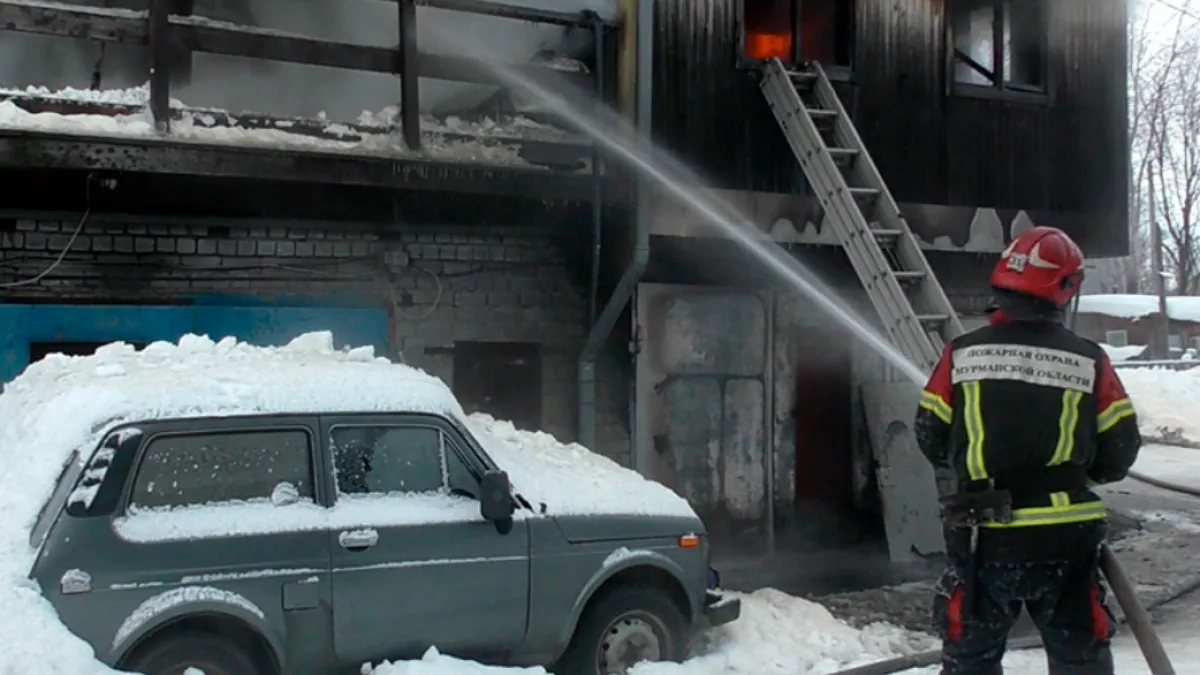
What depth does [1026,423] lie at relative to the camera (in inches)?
151

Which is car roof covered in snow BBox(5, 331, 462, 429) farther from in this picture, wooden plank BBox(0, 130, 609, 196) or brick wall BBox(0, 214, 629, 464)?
brick wall BBox(0, 214, 629, 464)

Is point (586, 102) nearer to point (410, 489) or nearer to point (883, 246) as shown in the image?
point (883, 246)

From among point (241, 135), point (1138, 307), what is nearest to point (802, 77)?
point (241, 135)

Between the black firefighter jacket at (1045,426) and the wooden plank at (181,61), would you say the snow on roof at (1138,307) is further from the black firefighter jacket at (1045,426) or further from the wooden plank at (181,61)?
the black firefighter jacket at (1045,426)

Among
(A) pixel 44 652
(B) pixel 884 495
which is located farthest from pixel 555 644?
(B) pixel 884 495

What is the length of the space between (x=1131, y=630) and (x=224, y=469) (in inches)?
165

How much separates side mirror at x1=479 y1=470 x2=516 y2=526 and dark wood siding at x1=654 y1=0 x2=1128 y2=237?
474 cm

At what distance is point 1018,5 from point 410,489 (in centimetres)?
869

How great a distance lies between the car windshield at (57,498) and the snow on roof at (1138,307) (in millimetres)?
39805

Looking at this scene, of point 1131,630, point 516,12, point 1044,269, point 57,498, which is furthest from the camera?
point 516,12

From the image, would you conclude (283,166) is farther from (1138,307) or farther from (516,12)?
(1138,307)

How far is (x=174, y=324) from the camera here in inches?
306

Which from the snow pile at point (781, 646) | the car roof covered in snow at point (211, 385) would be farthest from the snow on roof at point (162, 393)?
the snow pile at point (781, 646)

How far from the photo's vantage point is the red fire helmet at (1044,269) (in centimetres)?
394
